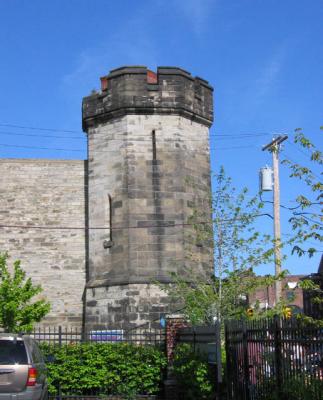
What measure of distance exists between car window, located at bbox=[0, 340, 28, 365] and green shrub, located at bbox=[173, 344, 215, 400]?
4.06 metres

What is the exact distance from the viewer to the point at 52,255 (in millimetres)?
Answer: 24688

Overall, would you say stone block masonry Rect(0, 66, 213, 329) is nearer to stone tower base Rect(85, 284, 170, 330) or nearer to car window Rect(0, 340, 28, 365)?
stone tower base Rect(85, 284, 170, 330)

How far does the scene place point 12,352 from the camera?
10766mm

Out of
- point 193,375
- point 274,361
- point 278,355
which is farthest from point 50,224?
point 278,355

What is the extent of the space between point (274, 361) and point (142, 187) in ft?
41.1

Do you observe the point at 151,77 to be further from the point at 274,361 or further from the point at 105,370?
the point at 274,361

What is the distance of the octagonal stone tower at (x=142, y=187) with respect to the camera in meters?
21.3

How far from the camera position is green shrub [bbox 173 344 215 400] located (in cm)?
1330

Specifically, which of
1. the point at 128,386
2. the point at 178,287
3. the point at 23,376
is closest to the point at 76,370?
the point at 128,386

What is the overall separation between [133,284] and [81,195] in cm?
534

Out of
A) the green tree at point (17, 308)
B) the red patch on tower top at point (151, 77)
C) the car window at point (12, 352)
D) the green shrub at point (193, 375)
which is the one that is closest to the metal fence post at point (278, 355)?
the green shrub at point (193, 375)

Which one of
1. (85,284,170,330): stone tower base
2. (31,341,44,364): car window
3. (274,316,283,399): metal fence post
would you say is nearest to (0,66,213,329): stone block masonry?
(85,284,170,330): stone tower base

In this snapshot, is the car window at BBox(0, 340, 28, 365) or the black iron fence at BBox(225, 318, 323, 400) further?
the car window at BBox(0, 340, 28, 365)

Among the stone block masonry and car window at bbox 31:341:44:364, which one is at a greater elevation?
the stone block masonry
